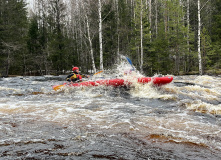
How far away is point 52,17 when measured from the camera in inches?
803

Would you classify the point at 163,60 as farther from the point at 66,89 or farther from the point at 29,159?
the point at 29,159

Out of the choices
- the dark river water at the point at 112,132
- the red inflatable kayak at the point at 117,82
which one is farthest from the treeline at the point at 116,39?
the dark river water at the point at 112,132

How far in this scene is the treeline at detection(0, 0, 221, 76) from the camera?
54.0 feet

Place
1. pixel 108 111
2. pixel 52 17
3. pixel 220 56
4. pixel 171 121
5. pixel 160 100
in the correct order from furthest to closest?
pixel 52 17 → pixel 220 56 → pixel 160 100 → pixel 108 111 → pixel 171 121

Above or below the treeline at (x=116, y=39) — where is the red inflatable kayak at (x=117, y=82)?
below

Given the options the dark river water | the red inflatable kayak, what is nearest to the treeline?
the red inflatable kayak

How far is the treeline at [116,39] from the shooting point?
54.0 feet

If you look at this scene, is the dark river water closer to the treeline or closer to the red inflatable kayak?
the red inflatable kayak

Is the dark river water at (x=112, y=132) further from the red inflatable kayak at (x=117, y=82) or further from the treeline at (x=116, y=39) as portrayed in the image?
the treeline at (x=116, y=39)

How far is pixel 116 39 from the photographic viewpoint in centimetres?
2127

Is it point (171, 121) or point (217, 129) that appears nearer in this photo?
point (217, 129)

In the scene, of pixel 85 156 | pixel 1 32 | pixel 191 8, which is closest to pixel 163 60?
pixel 191 8

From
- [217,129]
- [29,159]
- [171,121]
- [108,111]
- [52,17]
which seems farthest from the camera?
[52,17]

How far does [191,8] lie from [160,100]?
21813 millimetres
